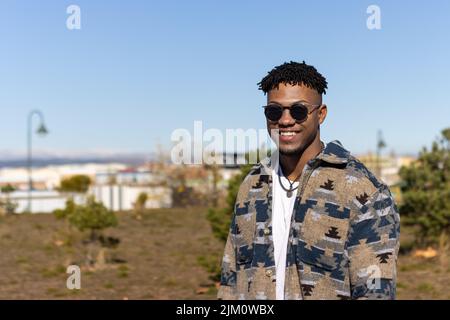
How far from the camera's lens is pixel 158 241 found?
2469 cm

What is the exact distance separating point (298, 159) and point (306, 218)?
0.34 m

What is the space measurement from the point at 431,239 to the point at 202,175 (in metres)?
28.2

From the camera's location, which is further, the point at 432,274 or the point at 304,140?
the point at 432,274

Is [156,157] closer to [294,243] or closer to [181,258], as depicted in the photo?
[181,258]

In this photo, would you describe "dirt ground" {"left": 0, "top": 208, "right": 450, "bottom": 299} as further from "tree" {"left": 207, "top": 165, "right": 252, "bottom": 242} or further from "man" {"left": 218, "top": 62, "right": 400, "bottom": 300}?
"man" {"left": 218, "top": 62, "right": 400, "bottom": 300}

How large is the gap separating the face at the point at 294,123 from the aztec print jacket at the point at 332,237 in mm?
112

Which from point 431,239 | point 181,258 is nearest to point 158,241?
point 181,258

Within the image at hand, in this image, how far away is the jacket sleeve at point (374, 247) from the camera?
8.66 ft

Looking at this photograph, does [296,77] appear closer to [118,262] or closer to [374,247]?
[374,247]

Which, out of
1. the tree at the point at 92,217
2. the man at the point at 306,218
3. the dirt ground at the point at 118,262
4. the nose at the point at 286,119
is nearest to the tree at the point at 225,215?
the dirt ground at the point at 118,262

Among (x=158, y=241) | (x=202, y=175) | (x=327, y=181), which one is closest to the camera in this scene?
(x=327, y=181)

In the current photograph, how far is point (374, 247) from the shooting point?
8.69 feet

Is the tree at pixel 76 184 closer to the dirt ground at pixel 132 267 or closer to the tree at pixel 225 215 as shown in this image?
the dirt ground at pixel 132 267

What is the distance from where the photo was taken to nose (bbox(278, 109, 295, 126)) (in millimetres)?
2939
